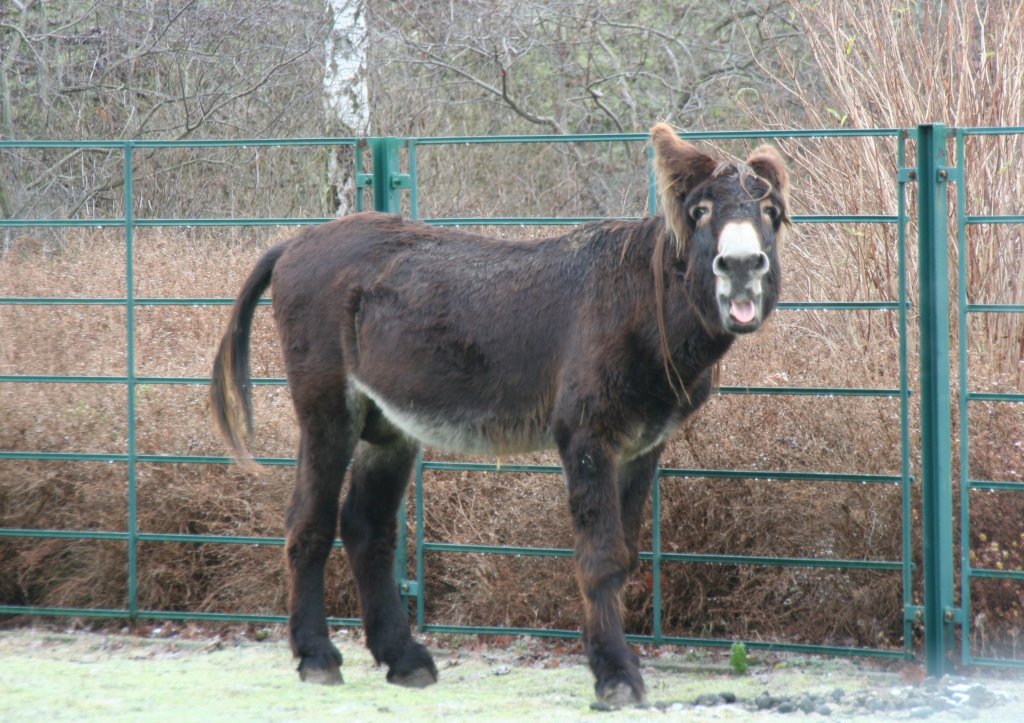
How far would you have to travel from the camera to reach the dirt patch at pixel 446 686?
475cm

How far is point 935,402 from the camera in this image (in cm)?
530

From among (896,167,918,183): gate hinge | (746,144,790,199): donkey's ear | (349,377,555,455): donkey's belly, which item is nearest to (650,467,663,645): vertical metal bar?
(349,377,555,455): donkey's belly

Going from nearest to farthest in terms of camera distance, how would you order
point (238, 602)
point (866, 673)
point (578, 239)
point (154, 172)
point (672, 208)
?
point (672, 208) → point (578, 239) → point (866, 673) → point (238, 602) → point (154, 172)

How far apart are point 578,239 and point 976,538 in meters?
2.35

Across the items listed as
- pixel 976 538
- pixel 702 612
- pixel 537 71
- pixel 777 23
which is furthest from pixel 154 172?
pixel 976 538

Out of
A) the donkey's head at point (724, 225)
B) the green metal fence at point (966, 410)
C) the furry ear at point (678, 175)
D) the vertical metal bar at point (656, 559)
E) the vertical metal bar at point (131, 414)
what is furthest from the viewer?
the vertical metal bar at point (131, 414)

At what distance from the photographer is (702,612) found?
→ 602 cm

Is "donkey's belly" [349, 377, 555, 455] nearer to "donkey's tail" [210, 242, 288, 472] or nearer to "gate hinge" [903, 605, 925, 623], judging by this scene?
"donkey's tail" [210, 242, 288, 472]

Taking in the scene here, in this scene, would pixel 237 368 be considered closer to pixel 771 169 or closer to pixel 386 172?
pixel 386 172

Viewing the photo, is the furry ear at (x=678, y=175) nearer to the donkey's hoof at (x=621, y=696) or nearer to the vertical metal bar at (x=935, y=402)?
the vertical metal bar at (x=935, y=402)

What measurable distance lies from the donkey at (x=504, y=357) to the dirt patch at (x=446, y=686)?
23 cm

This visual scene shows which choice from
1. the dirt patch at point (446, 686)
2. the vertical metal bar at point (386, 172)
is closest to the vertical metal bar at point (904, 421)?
the dirt patch at point (446, 686)

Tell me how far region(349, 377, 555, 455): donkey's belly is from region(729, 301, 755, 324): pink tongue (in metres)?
0.99

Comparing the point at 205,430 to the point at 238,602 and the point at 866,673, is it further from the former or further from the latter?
the point at 866,673
